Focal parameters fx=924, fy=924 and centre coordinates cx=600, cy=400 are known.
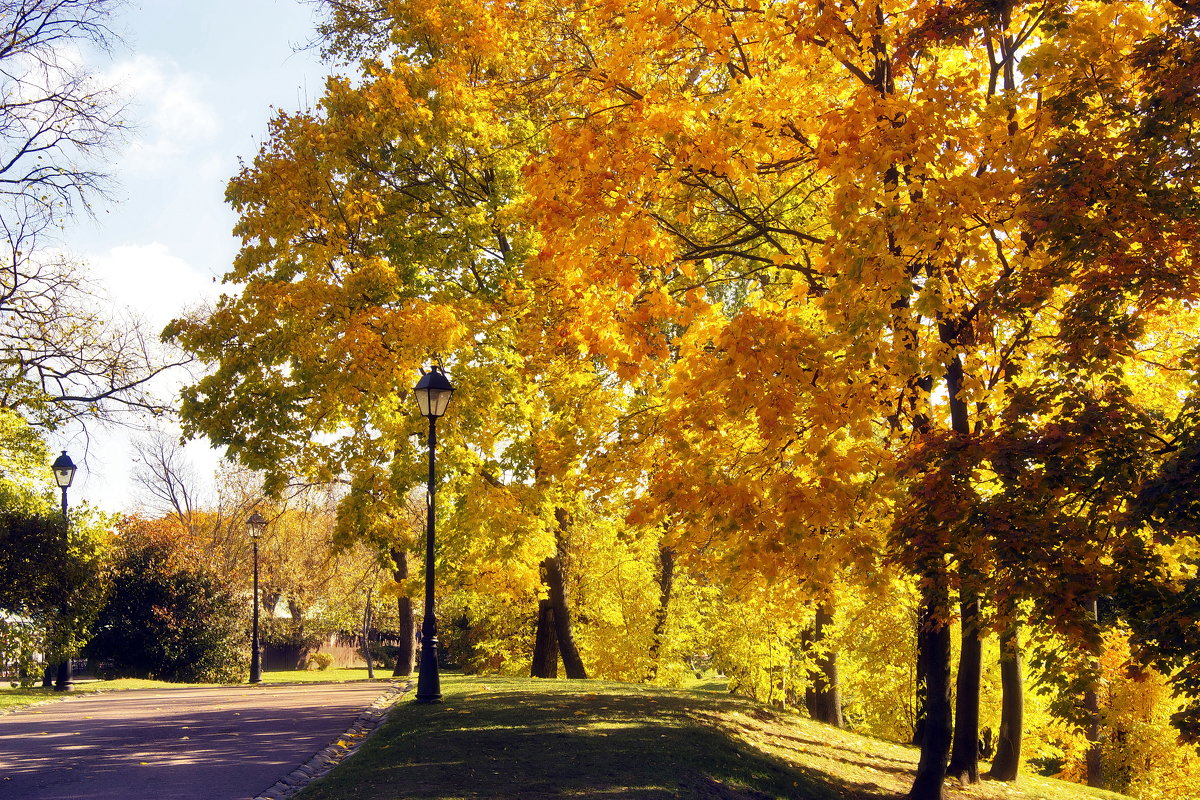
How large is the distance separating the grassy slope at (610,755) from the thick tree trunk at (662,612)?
13.0 meters

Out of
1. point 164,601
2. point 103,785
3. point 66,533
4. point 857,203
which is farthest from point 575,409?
point 164,601

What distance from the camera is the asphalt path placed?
27.3ft

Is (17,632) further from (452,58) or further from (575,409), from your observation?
(452,58)

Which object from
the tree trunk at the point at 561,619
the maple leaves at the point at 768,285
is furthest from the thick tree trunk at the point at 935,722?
the tree trunk at the point at 561,619

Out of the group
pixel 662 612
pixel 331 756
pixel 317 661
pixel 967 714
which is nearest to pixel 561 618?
pixel 662 612

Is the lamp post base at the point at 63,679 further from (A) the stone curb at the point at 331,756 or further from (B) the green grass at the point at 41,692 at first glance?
(A) the stone curb at the point at 331,756

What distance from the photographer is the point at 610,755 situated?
9.12 metres

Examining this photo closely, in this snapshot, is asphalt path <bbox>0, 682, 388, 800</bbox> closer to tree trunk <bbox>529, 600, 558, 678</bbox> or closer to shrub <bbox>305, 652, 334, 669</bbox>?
tree trunk <bbox>529, 600, 558, 678</bbox>

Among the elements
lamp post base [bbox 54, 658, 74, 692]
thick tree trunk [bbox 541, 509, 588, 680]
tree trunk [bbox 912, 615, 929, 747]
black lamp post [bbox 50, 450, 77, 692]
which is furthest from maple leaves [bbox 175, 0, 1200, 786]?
lamp post base [bbox 54, 658, 74, 692]

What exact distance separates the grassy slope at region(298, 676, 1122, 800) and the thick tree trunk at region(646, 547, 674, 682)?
511 inches

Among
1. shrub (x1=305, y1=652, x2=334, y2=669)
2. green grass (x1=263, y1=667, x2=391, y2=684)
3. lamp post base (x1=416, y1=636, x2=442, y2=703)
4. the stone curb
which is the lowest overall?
shrub (x1=305, y1=652, x2=334, y2=669)

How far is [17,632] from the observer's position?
16.1 meters

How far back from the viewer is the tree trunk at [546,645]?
22.3 meters

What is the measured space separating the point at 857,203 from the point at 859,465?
8.83 feet
